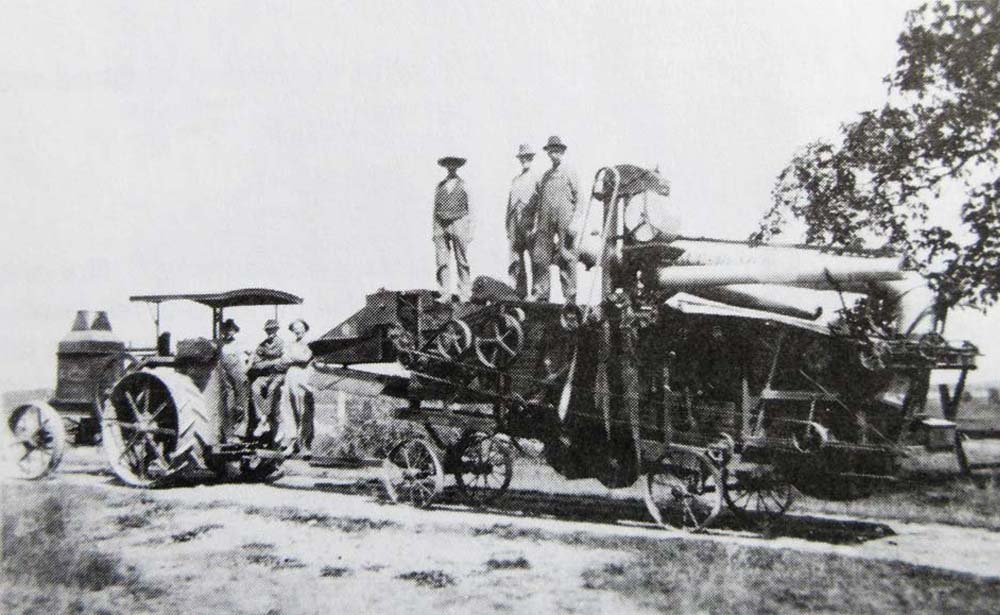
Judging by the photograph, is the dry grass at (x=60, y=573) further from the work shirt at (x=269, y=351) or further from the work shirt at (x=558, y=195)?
the work shirt at (x=558, y=195)

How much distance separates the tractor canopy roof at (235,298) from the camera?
11766 mm

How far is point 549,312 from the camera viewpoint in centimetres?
958

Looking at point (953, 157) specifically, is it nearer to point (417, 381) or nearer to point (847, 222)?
point (847, 222)

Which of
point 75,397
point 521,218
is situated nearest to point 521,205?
point 521,218

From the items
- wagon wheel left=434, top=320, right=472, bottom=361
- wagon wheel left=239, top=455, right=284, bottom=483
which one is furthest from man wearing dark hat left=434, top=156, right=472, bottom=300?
wagon wheel left=239, top=455, right=284, bottom=483

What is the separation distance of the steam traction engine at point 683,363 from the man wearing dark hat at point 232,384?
2376mm

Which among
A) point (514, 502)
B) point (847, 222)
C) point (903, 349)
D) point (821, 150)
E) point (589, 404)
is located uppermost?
point (821, 150)

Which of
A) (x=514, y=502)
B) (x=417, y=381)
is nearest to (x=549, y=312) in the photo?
(x=417, y=381)

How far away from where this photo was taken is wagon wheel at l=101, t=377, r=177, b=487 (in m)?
11.4

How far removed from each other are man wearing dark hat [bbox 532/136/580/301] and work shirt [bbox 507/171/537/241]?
11.4 inches

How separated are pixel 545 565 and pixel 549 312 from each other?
3.17m

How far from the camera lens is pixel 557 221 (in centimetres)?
1105

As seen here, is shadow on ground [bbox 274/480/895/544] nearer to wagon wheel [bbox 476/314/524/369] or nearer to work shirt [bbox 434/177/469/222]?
wagon wheel [bbox 476/314/524/369]

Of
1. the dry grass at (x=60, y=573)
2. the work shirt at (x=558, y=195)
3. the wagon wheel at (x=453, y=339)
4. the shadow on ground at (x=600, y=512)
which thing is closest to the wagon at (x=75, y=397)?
the shadow on ground at (x=600, y=512)
